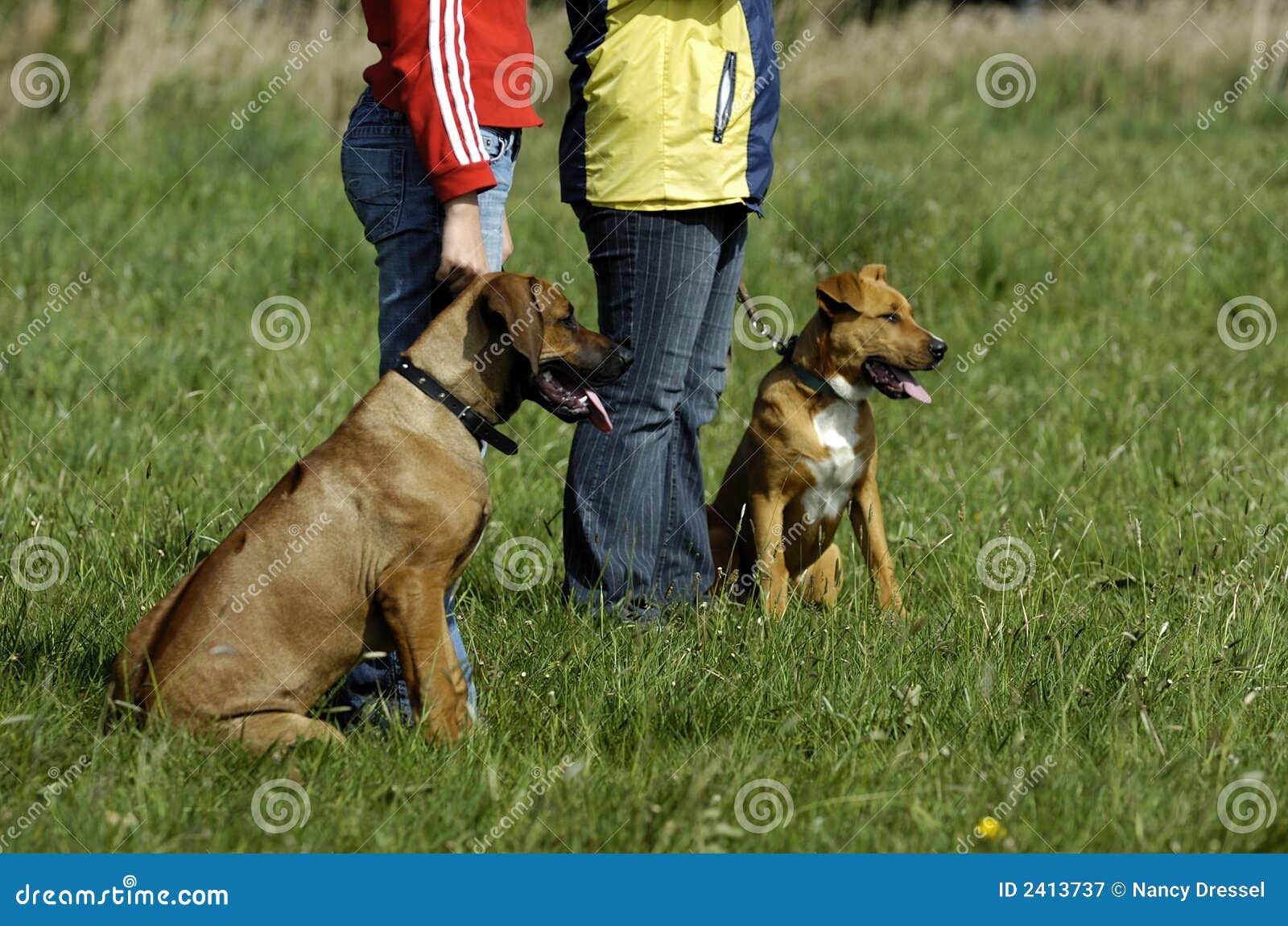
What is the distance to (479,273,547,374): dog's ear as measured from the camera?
10.2 feet

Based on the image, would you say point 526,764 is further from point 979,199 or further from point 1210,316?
point 979,199

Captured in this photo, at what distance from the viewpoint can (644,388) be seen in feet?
12.6

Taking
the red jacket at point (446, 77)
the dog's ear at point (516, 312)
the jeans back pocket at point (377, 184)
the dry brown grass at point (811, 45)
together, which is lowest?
the dry brown grass at point (811, 45)

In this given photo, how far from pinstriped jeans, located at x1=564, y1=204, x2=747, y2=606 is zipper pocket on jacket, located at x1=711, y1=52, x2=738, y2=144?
231 mm

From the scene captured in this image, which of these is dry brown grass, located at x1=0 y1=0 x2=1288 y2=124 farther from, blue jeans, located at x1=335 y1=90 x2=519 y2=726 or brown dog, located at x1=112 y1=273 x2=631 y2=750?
brown dog, located at x1=112 y1=273 x2=631 y2=750

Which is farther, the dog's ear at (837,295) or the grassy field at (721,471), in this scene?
the dog's ear at (837,295)

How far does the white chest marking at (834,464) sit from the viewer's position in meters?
4.48

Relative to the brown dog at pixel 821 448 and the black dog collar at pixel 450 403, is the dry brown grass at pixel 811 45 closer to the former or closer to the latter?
the brown dog at pixel 821 448

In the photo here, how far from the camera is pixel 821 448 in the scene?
14.7ft

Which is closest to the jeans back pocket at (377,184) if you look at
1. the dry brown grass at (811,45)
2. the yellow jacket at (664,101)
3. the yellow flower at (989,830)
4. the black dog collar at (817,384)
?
the yellow jacket at (664,101)

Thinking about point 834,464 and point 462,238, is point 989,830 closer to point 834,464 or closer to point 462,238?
point 462,238

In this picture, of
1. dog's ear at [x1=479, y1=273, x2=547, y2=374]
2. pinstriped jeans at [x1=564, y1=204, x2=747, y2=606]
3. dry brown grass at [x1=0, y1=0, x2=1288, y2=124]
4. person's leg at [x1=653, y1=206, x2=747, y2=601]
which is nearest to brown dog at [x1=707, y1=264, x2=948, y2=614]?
person's leg at [x1=653, y1=206, x2=747, y2=601]

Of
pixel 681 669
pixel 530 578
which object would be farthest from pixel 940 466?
pixel 681 669

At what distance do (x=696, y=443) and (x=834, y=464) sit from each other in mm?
521
